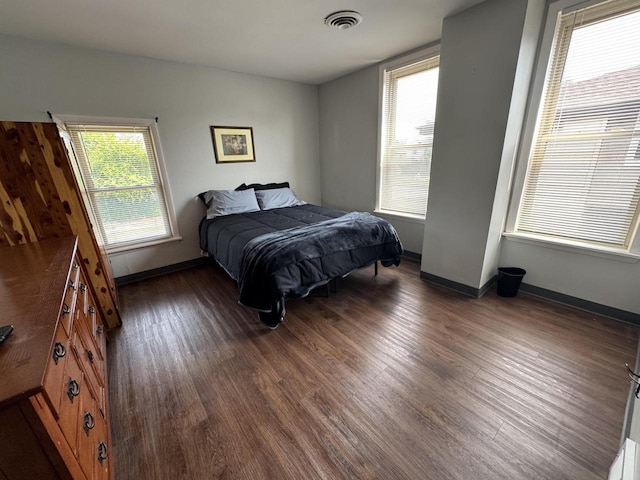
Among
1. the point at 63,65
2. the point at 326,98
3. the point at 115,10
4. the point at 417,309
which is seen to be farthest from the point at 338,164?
the point at 63,65

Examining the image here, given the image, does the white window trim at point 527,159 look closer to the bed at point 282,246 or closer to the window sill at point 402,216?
the window sill at point 402,216

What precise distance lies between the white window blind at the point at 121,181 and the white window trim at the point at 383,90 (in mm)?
2840

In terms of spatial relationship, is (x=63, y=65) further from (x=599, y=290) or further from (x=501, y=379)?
→ (x=599, y=290)

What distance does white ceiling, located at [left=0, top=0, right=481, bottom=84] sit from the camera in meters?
1.96

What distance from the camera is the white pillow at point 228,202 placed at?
3.40 metres

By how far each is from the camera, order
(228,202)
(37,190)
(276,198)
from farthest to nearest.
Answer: (276,198), (228,202), (37,190)

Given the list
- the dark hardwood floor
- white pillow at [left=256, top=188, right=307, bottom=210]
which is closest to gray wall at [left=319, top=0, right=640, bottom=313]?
the dark hardwood floor

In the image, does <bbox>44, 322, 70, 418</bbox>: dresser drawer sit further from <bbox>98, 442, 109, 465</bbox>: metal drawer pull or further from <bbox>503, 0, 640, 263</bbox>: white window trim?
<bbox>503, 0, 640, 263</bbox>: white window trim

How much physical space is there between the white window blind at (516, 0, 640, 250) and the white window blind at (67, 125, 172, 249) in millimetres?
4060

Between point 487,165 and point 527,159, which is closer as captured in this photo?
point 487,165

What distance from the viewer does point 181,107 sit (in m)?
3.15

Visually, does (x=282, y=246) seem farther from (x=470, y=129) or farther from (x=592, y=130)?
(x=592, y=130)

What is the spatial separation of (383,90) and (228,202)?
2.49 m

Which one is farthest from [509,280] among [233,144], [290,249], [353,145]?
[233,144]
